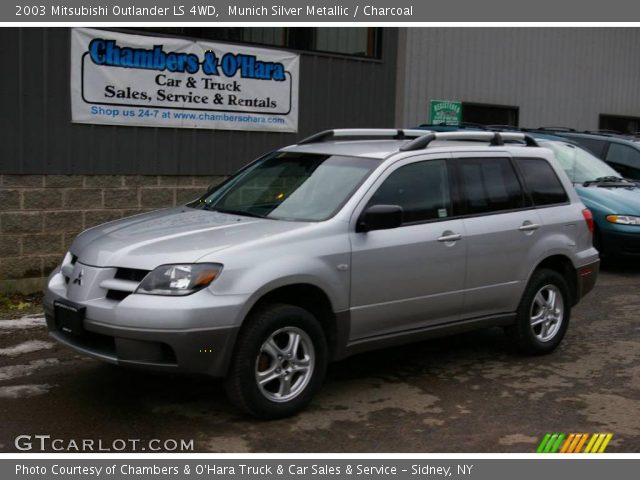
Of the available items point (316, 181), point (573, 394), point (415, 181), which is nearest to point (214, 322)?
point (316, 181)

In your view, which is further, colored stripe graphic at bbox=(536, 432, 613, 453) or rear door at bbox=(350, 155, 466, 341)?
rear door at bbox=(350, 155, 466, 341)

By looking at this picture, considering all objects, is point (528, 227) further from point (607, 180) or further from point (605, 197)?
point (607, 180)

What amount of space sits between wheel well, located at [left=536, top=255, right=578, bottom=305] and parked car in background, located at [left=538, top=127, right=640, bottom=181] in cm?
606

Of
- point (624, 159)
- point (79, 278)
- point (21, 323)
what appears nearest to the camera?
point (79, 278)

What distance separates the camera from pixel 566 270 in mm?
7348

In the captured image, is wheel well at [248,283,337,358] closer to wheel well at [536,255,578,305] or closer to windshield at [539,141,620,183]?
→ wheel well at [536,255,578,305]

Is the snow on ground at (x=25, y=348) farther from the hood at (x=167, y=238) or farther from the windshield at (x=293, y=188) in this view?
the windshield at (x=293, y=188)

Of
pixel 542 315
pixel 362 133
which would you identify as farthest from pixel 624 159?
pixel 362 133

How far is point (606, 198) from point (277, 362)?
7.56 meters

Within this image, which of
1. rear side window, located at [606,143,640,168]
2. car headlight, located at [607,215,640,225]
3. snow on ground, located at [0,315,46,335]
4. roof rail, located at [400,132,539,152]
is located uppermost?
roof rail, located at [400,132,539,152]

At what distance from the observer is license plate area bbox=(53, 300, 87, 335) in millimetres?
5184

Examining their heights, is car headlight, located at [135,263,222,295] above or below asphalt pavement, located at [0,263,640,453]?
above

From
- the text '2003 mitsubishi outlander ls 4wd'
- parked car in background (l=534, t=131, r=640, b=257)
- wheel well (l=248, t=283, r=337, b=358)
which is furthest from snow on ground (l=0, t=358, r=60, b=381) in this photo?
parked car in background (l=534, t=131, r=640, b=257)

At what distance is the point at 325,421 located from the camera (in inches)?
212
